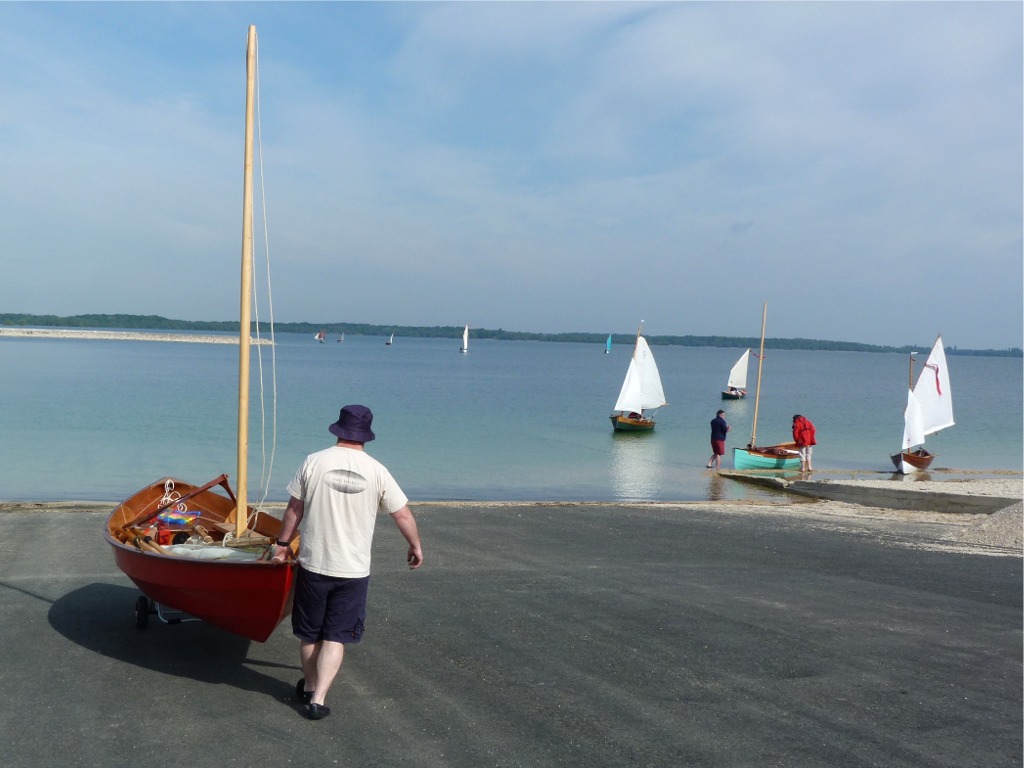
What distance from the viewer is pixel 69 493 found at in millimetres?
18672

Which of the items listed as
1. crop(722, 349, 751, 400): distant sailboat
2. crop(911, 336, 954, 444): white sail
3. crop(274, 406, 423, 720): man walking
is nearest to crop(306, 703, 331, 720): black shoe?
crop(274, 406, 423, 720): man walking

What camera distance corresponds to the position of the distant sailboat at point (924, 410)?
1047 inches

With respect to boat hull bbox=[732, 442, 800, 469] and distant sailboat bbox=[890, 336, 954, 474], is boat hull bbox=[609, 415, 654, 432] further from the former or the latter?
boat hull bbox=[732, 442, 800, 469]

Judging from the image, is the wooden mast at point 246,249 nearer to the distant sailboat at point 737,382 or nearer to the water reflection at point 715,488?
the water reflection at point 715,488

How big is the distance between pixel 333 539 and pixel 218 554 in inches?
61.4

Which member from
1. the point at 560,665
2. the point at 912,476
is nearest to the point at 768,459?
the point at 912,476

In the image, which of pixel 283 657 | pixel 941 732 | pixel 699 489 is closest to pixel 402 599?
pixel 283 657

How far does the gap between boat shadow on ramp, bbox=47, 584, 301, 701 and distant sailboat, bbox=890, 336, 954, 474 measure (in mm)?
24125

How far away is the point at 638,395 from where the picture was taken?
125ft

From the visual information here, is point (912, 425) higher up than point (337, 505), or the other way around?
point (337, 505)

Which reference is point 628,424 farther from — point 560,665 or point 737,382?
point 560,665

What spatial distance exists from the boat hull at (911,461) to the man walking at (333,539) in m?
24.5

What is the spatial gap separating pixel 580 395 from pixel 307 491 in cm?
5900

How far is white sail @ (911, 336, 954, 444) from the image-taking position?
27031mm
